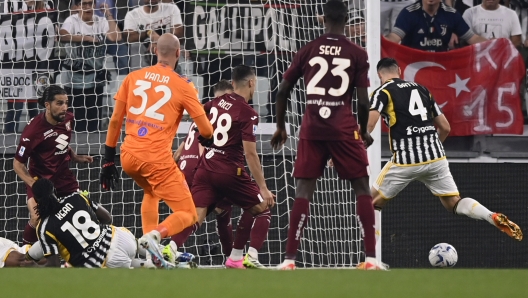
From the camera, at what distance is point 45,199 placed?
7.94m

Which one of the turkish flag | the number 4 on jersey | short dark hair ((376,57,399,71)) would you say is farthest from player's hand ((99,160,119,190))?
the turkish flag

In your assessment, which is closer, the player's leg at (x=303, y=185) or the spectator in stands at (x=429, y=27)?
the player's leg at (x=303, y=185)

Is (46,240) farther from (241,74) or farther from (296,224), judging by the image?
(296,224)

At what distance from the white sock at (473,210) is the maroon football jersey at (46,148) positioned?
3.90 meters

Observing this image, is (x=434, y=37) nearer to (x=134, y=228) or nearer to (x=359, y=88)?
(x=134, y=228)

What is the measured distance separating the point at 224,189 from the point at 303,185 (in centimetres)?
181

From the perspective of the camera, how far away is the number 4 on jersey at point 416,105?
9.11m

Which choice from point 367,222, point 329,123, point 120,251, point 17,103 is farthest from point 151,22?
point 367,222

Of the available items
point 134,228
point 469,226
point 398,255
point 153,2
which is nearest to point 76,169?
point 134,228

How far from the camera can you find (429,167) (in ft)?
30.5

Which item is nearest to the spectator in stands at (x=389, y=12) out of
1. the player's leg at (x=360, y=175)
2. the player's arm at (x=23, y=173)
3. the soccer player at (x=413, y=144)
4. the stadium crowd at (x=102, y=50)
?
the stadium crowd at (x=102, y=50)

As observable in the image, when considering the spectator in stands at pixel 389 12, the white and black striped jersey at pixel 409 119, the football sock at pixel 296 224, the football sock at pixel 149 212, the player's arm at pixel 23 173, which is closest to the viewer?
the football sock at pixel 296 224

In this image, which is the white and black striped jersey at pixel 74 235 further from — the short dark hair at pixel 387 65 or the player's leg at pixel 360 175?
the short dark hair at pixel 387 65

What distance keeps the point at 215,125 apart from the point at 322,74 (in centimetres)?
196
